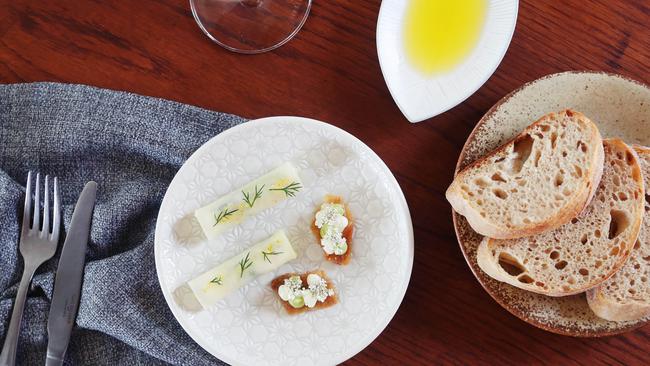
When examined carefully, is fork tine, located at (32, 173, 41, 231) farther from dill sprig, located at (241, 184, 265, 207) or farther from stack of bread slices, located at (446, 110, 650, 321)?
stack of bread slices, located at (446, 110, 650, 321)

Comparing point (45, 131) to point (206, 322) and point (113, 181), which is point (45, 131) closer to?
point (113, 181)

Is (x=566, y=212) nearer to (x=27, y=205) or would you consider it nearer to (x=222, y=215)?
(x=222, y=215)

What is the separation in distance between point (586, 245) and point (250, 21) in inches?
29.7

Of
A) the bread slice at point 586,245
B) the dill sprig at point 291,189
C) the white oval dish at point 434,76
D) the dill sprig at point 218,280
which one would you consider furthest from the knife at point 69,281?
the bread slice at point 586,245

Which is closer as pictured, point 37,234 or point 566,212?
point 566,212

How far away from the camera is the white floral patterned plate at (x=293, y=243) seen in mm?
1359

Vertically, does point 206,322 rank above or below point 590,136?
below

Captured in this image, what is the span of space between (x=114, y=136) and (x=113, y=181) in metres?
0.09

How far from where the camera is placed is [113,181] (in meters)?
1.45

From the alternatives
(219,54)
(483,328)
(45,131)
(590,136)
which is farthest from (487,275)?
(45,131)

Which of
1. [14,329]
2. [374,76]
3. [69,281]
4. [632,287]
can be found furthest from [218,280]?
[632,287]

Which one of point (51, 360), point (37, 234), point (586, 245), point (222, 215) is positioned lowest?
point (51, 360)

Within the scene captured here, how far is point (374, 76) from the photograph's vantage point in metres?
1.44

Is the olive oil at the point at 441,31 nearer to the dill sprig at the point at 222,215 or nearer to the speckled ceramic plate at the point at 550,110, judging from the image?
the speckled ceramic plate at the point at 550,110
